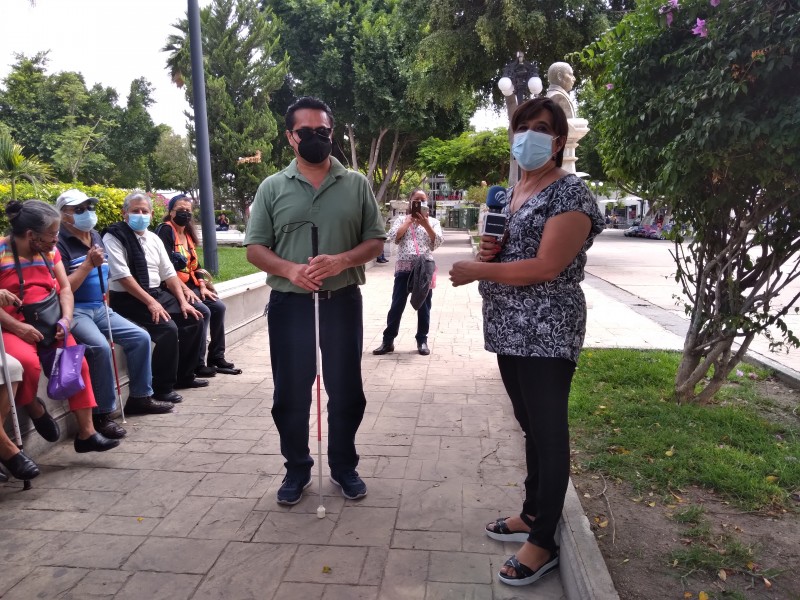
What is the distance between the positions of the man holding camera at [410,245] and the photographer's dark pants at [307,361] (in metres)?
3.34

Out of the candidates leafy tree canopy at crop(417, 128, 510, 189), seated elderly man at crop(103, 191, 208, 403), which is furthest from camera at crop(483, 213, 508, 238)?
leafy tree canopy at crop(417, 128, 510, 189)

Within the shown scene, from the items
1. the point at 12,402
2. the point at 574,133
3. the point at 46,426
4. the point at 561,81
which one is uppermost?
the point at 561,81

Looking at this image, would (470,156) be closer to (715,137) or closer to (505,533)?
(715,137)

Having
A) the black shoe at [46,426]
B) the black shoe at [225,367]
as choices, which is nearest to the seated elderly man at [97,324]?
the black shoe at [46,426]

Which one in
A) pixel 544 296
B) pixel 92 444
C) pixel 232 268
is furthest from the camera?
pixel 232 268

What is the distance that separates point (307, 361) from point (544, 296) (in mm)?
1399

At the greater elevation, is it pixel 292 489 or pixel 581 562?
pixel 581 562

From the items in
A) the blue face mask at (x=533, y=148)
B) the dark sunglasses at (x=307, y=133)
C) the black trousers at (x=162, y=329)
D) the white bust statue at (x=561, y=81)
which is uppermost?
the white bust statue at (x=561, y=81)

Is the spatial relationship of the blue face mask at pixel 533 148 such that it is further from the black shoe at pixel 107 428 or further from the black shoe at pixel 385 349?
the black shoe at pixel 385 349

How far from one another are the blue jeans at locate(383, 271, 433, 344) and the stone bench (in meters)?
1.47

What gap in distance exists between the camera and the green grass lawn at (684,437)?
3.31 meters

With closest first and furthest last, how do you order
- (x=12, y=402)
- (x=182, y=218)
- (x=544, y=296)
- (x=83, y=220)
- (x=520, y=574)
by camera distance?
(x=544, y=296) < (x=520, y=574) < (x=12, y=402) < (x=83, y=220) < (x=182, y=218)

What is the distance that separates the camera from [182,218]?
571 centimetres

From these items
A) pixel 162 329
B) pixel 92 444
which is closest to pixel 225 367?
pixel 162 329
